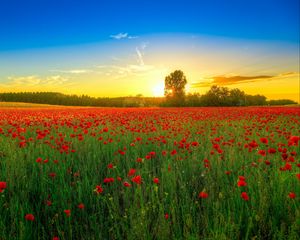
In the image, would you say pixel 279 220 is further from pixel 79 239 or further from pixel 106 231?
pixel 79 239

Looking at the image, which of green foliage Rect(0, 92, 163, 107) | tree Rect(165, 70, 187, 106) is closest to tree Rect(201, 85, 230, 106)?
tree Rect(165, 70, 187, 106)

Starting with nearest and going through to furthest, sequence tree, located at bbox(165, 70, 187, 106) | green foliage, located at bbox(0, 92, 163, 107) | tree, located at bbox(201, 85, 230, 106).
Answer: tree, located at bbox(201, 85, 230, 106) < tree, located at bbox(165, 70, 187, 106) < green foliage, located at bbox(0, 92, 163, 107)

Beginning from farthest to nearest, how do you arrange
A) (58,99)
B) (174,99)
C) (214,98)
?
(58,99) < (174,99) < (214,98)

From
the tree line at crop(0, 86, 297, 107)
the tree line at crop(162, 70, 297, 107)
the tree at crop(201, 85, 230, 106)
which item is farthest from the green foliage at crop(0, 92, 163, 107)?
the tree at crop(201, 85, 230, 106)

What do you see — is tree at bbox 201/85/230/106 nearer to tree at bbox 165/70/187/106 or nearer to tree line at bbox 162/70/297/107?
tree line at bbox 162/70/297/107

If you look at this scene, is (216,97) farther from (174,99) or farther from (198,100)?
(174,99)

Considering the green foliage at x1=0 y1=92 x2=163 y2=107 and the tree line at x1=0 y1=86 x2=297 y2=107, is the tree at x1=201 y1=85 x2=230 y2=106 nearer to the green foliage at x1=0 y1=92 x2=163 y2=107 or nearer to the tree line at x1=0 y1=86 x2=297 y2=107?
the tree line at x1=0 y1=86 x2=297 y2=107

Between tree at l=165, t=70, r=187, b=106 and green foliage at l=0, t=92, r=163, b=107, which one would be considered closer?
tree at l=165, t=70, r=187, b=106

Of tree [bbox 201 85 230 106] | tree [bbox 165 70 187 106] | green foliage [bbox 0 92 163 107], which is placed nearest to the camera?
tree [bbox 201 85 230 106]

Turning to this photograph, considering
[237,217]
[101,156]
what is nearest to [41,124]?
[101,156]

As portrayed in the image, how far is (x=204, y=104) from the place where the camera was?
64.5 m

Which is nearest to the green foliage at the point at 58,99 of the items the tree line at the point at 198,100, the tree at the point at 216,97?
the tree line at the point at 198,100

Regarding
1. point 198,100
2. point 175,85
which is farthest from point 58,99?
point 198,100

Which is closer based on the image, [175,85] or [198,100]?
[198,100]
